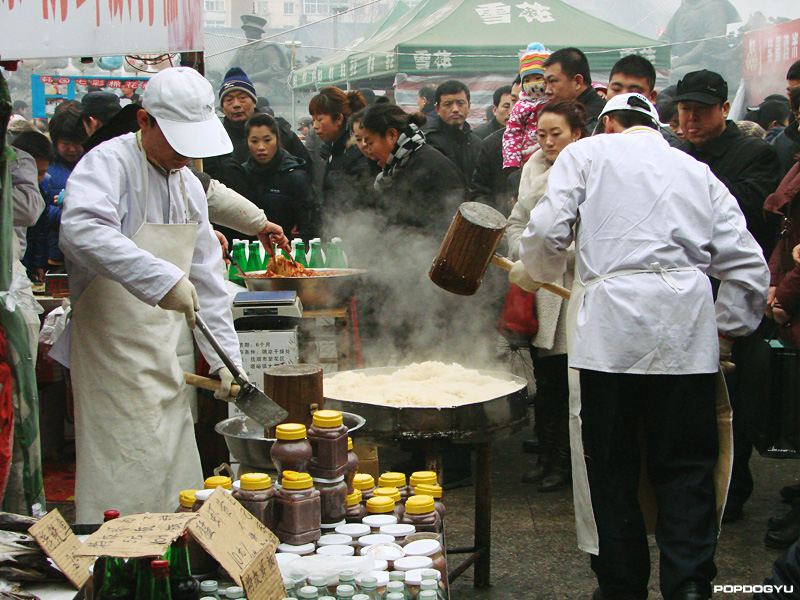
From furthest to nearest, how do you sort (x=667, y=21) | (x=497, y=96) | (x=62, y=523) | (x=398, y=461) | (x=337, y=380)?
(x=667, y=21)
(x=497, y=96)
(x=398, y=461)
(x=337, y=380)
(x=62, y=523)

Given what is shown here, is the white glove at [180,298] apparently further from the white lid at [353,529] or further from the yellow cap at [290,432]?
the white lid at [353,529]

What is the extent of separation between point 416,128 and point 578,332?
3.03m

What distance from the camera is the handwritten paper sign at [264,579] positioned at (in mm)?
1942

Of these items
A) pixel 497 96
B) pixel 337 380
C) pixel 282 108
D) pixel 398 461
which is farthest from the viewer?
pixel 282 108

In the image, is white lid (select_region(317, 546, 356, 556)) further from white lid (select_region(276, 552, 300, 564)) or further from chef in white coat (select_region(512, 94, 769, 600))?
chef in white coat (select_region(512, 94, 769, 600))

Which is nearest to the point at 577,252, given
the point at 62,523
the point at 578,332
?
the point at 578,332

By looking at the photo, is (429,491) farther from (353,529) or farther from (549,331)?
(549,331)

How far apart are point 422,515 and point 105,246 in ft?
5.12

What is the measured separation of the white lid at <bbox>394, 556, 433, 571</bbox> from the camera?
221 cm

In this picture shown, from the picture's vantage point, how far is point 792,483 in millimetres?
5336

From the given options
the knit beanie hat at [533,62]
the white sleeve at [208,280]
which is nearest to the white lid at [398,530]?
the white sleeve at [208,280]

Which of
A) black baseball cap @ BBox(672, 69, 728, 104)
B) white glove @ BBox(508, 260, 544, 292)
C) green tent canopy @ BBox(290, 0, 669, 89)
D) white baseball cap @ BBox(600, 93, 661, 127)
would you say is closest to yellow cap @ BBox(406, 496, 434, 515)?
white glove @ BBox(508, 260, 544, 292)

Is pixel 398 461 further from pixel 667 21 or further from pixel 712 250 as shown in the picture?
pixel 667 21

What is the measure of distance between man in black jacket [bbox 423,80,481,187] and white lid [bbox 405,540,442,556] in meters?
5.83
